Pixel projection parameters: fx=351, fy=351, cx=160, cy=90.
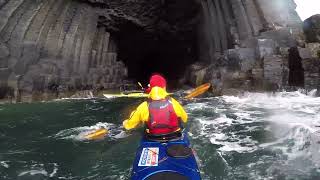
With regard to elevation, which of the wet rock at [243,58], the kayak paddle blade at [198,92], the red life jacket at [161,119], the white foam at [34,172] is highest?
the wet rock at [243,58]

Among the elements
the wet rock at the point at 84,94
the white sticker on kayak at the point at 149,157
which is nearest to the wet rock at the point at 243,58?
the wet rock at the point at 84,94

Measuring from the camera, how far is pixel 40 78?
75.6 feet

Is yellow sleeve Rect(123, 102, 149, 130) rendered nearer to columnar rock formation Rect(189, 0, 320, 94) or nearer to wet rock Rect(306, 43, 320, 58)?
columnar rock formation Rect(189, 0, 320, 94)

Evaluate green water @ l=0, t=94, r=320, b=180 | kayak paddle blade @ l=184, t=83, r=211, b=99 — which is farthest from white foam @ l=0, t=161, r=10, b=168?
kayak paddle blade @ l=184, t=83, r=211, b=99

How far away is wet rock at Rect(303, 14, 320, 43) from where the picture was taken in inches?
840

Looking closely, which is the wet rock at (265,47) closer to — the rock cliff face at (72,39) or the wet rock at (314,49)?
the wet rock at (314,49)

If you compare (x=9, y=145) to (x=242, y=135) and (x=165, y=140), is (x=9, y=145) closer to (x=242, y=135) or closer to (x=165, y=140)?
(x=165, y=140)

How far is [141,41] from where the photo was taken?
112ft

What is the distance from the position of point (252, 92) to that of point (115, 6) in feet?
48.3

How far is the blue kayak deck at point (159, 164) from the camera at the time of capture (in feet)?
20.6

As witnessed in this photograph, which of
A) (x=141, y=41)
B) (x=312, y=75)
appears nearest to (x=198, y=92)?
(x=312, y=75)

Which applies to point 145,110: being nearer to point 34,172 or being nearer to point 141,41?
point 34,172

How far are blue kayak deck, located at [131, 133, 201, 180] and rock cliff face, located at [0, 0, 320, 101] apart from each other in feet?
43.9

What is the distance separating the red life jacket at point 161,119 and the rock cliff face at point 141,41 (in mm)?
12598
